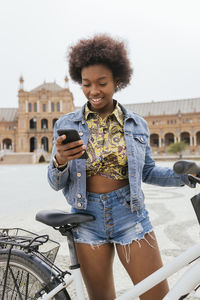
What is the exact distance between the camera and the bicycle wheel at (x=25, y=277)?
1567 millimetres

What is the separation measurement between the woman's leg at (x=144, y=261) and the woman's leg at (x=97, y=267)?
0.09m

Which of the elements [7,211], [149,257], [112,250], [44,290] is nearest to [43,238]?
[44,290]

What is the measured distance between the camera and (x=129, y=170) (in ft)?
5.28

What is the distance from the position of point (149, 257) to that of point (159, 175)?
0.48 m


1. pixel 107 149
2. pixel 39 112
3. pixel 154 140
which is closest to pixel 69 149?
pixel 107 149

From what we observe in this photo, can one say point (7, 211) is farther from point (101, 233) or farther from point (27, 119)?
point (27, 119)

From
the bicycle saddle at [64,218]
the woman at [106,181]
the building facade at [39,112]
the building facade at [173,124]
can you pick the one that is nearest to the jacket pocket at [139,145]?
the woman at [106,181]

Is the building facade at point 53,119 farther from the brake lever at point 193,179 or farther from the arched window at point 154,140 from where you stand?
the brake lever at point 193,179

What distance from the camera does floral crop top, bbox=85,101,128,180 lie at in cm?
163

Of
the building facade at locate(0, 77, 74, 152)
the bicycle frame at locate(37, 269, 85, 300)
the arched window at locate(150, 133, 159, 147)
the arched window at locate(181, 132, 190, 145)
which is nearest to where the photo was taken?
the bicycle frame at locate(37, 269, 85, 300)

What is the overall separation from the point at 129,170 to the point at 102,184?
0.53 feet

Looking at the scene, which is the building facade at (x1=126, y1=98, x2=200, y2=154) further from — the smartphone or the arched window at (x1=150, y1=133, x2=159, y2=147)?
the smartphone

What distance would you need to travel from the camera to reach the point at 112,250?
1.72 meters

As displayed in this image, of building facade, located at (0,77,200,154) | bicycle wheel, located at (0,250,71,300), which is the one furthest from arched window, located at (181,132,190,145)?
bicycle wheel, located at (0,250,71,300)
